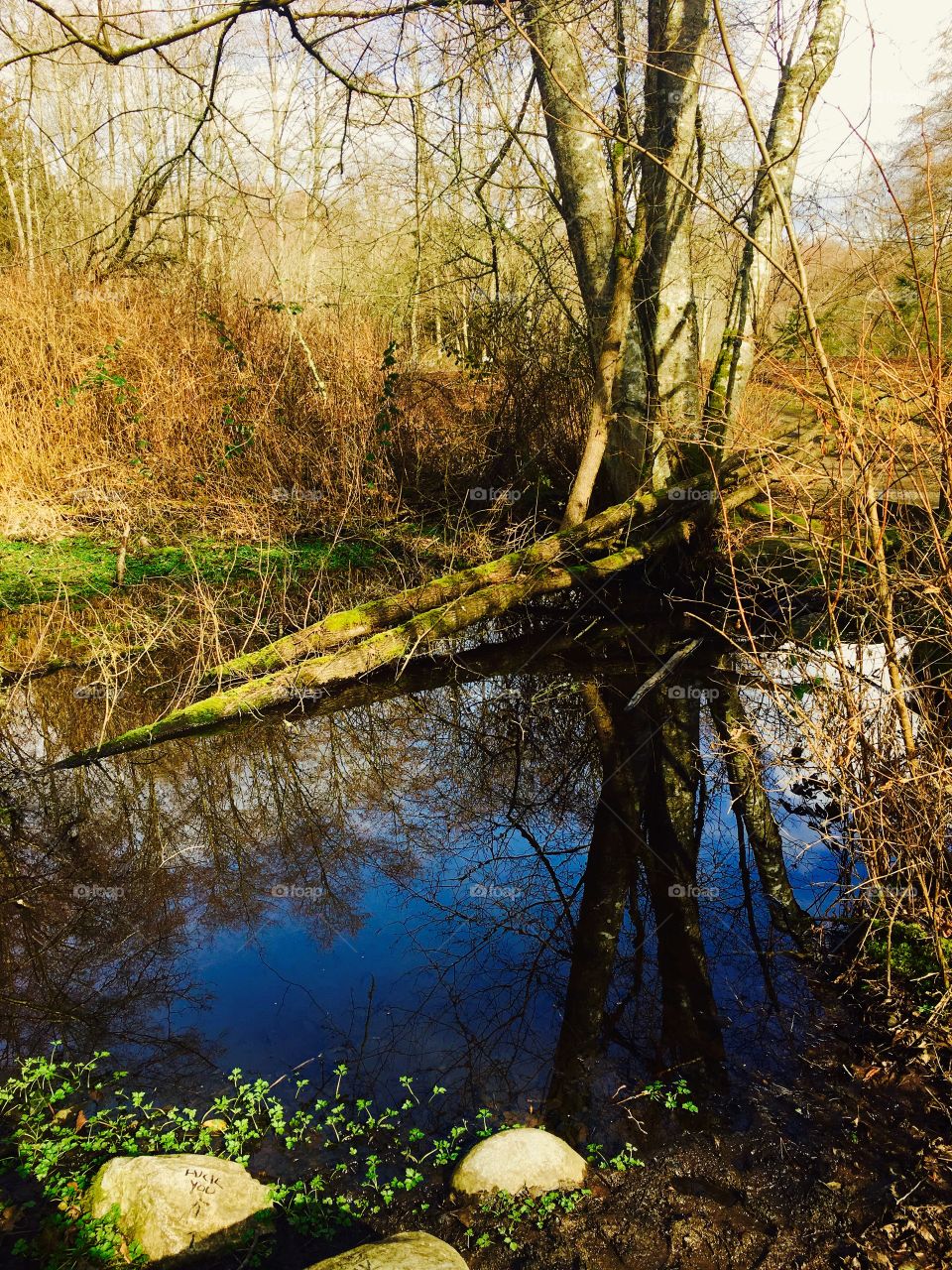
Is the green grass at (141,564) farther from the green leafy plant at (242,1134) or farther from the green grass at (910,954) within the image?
the green grass at (910,954)

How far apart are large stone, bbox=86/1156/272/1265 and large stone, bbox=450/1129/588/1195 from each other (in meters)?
0.63

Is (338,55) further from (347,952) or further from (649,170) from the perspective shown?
(347,952)

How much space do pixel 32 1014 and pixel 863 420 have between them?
13.1 feet

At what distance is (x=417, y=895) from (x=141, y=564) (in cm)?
A: 538

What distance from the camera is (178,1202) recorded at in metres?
2.54

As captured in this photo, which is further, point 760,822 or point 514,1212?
point 760,822

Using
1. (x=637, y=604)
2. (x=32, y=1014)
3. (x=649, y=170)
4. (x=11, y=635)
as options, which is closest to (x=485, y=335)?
(x=649, y=170)

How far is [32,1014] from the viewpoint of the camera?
360cm

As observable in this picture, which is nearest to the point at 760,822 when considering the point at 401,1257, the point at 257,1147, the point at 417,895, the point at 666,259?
the point at 417,895

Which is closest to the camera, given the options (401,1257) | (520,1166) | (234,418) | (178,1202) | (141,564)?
(401,1257)

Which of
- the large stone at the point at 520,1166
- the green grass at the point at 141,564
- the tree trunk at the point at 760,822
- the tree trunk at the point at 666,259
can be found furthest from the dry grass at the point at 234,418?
the large stone at the point at 520,1166

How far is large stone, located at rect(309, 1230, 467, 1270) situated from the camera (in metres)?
2.27

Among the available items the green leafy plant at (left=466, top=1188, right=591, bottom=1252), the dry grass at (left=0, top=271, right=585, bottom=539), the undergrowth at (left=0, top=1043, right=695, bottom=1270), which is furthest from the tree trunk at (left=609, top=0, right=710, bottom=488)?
the green leafy plant at (left=466, top=1188, right=591, bottom=1252)

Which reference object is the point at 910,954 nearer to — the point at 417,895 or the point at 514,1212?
the point at 514,1212
